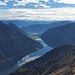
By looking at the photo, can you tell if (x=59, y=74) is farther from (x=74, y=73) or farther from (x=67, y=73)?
(x=74, y=73)

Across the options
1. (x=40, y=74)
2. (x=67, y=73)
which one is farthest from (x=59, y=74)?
(x=40, y=74)

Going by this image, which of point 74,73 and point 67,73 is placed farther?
point 67,73

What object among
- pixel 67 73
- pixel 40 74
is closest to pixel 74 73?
pixel 67 73

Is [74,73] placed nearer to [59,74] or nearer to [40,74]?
[59,74]

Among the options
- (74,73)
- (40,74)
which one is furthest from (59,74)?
(40,74)

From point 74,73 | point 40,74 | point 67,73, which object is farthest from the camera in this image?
point 40,74

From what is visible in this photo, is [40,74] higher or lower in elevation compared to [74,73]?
lower

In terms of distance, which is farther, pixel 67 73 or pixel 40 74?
pixel 40 74

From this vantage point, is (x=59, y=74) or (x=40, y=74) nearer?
(x=59, y=74)

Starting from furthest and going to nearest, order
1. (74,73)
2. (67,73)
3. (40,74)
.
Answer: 1. (40,74)
2. (67,73)
3. (74,73)
